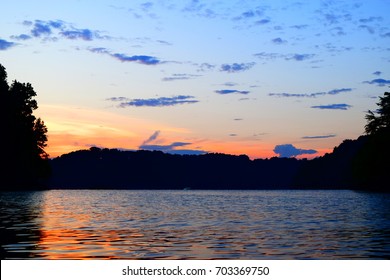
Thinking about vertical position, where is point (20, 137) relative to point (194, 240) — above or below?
above

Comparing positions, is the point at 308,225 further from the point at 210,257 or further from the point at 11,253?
the point at 11,253

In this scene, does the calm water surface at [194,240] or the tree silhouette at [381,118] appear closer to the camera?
the calm water surface at [194,240]

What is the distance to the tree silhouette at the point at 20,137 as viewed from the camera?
118 metres

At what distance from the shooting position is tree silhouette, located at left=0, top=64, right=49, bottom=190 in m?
118

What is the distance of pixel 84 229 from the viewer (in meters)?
37.8

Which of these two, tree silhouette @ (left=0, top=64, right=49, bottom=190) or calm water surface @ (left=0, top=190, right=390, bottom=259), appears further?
tree silhouette @ (left=0, top=64, right=49, bottom=190)

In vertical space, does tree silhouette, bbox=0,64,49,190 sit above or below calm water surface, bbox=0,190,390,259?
above

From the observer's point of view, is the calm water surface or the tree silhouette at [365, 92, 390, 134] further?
the tree silhouette at [365, 92, 390, 134]

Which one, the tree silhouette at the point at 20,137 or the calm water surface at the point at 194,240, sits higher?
the tree silhouette at the point at 20,137

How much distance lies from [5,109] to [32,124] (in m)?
6.72

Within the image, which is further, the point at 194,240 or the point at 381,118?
the point at 381,118

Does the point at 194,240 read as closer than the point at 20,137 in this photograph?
Yes

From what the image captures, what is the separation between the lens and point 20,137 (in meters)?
118
